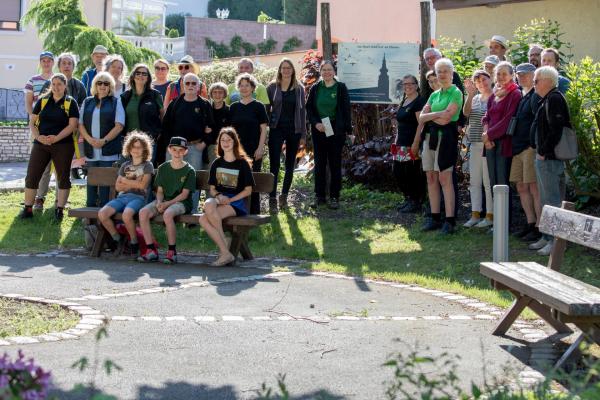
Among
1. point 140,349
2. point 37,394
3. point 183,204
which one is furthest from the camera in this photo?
point 183,204

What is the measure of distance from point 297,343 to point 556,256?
2098 millimetres

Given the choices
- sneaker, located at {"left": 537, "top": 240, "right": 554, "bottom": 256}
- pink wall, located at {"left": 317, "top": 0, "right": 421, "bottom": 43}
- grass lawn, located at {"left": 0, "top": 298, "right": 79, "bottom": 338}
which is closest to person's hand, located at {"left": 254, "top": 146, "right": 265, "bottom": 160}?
sneaker, located at {"left": 537, "top": 240, "right": 554, "bottom": 256}

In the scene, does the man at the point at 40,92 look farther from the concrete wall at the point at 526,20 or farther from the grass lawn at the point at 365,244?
the concrete wall at the point at 526,20

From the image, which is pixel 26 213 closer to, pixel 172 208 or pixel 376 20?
pixel 172 208

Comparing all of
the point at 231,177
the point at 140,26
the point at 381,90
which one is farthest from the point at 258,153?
the point at 140,26

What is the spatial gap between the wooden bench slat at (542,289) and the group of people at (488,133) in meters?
3.40

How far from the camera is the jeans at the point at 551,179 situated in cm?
1127

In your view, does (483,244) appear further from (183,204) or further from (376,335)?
(376,335)

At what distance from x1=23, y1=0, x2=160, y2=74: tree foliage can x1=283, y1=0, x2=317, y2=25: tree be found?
47.0 meters

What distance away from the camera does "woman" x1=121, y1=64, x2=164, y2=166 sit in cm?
1327

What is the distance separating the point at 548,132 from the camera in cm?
1109

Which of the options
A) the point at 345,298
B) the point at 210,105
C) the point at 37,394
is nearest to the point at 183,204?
the point at 210,105

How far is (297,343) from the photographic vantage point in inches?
304

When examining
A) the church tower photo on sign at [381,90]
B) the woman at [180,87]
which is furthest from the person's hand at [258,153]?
the church tower photo on sign at [381,90]
